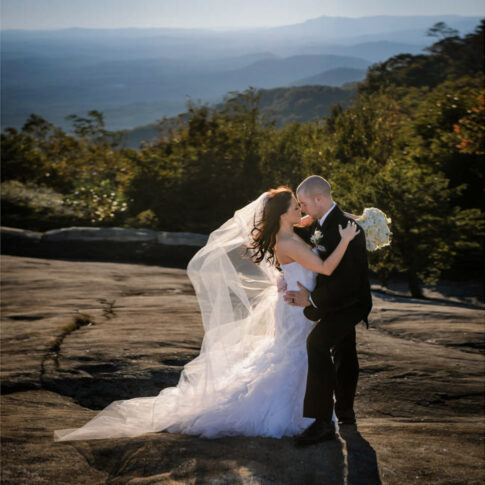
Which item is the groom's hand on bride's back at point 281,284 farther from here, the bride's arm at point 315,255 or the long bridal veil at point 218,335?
the bride's arm at point 315,255

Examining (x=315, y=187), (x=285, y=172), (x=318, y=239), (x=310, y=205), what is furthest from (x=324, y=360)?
(x=285, y=172)

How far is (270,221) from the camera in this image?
162 inches

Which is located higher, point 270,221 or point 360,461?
point 270,221

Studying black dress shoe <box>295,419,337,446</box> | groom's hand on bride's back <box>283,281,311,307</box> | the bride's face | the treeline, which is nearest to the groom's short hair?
the bride's face

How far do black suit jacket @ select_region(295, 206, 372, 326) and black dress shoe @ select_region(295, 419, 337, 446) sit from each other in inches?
32.2

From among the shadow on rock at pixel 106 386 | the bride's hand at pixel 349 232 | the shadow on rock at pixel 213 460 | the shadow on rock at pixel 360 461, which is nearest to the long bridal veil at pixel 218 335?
the shadow on rock at pixel 213 460

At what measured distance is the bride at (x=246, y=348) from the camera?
157 inches

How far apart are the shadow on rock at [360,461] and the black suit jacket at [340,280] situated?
97cm

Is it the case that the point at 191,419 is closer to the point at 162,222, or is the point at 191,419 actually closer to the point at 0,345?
the point at 0,345

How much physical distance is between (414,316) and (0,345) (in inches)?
241

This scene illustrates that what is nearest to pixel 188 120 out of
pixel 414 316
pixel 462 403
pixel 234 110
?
pixel 234 110

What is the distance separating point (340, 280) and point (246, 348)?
3.74ft

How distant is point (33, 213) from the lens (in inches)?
615

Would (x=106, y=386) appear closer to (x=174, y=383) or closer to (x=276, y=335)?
(x=174, y=383)
